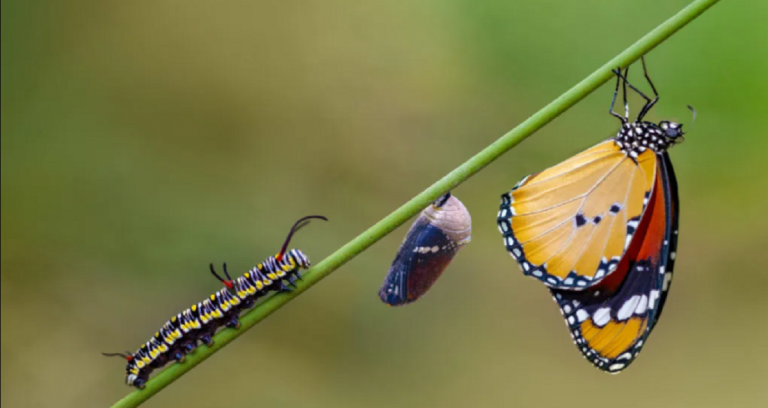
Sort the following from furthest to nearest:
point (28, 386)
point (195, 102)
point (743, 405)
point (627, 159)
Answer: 1. point (195, 102)
2. point (743, 405)
3. point (28, 386)
4. point (627, 159)

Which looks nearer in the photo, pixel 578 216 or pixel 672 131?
pixel 672 131

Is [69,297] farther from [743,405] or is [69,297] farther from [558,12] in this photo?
[743,405]

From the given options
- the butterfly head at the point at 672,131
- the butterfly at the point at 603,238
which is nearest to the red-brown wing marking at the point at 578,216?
the butterfly at the point at 603,238

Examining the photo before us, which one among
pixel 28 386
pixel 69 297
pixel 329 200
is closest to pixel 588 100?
pixel 329 200

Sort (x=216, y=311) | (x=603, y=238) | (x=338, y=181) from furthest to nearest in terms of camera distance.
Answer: (x=338, y=181)
(x=603, y=238)
(x=216, y=311)

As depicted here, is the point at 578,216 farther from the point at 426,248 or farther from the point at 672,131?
the point at 426,248

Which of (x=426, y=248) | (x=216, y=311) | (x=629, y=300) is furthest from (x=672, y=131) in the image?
(x=216, y=311)
